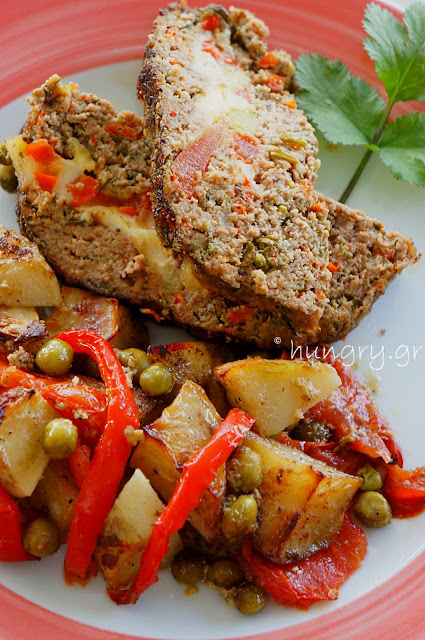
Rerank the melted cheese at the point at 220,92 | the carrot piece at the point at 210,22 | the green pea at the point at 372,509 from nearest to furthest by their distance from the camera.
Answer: the green pea at the point at 372,509 < the melted cheese at the point at 220,92 < the carrot piece at the point at 210,22

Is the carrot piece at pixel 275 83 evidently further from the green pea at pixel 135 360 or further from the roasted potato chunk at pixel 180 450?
the roasted potato chunk at pixel 180 450

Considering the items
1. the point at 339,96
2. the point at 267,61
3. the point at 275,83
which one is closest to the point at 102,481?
the point at 275,83

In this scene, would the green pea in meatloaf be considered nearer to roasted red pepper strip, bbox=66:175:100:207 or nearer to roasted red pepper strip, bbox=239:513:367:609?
roasted red pepper strip, bbox=66:175:100:207

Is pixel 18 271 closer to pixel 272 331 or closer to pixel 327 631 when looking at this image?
pixel 272 331

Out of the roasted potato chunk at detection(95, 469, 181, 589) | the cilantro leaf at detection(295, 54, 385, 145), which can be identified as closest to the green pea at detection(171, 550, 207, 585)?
the roasted potato chunk at detection(95, 469, 181, 589)

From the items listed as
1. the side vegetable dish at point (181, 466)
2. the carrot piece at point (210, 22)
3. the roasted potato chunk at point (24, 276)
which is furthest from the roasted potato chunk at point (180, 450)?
the carrot piece at point (210, 22)

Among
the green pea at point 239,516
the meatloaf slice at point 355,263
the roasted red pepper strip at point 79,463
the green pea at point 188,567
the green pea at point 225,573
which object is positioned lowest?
the green pea at point 188,567

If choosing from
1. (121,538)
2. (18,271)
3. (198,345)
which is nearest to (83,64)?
(18,271)
